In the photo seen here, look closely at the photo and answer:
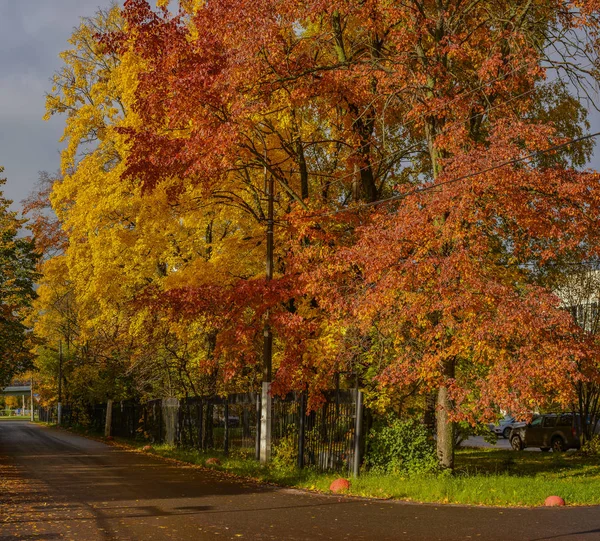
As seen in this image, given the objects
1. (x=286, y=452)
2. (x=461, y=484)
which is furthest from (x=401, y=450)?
(x=286, y=452)

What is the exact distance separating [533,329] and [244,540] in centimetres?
669

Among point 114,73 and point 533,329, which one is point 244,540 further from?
point 114,73

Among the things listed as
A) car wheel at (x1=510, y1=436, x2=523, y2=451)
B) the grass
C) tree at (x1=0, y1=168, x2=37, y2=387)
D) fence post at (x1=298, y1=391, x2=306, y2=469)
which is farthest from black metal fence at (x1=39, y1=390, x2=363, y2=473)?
car wheel at (x1=510, y1=436, x2=523, y2=451)

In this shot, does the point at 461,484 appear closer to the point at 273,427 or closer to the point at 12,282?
the point at 273,427

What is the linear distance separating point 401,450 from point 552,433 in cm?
1844

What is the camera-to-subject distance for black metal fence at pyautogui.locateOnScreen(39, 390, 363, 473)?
18016 millimetres

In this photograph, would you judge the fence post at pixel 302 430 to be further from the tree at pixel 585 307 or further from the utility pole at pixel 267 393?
the tree at pixel 585 307

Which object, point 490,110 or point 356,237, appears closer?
point 490,110

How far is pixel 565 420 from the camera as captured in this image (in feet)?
108

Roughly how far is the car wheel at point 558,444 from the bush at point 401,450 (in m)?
17.7

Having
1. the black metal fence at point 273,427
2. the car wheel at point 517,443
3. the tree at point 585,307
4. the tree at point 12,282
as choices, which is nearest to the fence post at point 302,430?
the black metal fence at point 273,427

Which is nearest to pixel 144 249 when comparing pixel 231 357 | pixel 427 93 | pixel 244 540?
pixel 231 357

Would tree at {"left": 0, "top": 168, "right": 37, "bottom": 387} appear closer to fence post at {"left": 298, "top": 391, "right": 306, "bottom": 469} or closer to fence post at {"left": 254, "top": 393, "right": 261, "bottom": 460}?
fence post at {"left": 254, "top": 393, "right": 261, "bottom": 460}

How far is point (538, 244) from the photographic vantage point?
16.3 metres
